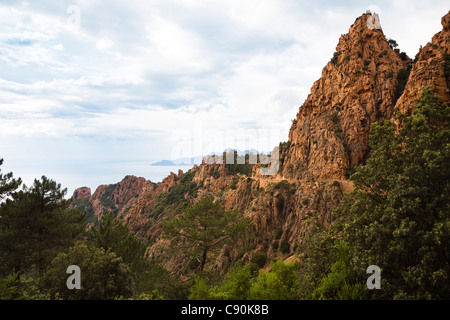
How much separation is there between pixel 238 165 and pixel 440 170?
8831 centimetres

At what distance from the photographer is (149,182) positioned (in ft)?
468

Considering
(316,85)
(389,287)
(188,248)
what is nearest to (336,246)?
(389,287)

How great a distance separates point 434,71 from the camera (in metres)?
26.9

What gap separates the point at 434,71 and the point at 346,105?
1754 cm

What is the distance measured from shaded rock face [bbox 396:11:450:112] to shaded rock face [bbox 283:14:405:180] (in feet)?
33.2

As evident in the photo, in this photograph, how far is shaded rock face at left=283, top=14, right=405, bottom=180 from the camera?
40438 mm

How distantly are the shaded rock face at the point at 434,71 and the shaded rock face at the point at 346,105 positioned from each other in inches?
398

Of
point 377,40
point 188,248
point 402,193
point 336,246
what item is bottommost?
point 188,248
